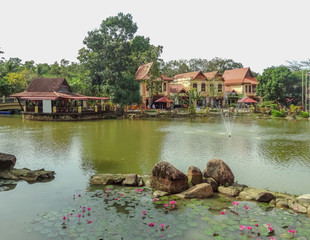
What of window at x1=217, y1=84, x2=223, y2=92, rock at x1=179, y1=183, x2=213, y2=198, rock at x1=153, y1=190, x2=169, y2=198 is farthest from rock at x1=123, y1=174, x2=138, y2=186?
window at x1=217, y1=84, x2=223, y2=92

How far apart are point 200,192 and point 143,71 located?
36.5 m

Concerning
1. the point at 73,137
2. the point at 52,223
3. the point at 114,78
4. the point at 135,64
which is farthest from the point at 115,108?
the point at 52,223

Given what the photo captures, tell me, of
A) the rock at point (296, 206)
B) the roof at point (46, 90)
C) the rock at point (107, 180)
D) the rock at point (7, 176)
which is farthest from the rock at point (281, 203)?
the roof at point (46, 90)

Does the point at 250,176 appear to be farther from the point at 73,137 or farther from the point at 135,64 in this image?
the point at 135,64

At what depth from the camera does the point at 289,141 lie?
59.9 ft

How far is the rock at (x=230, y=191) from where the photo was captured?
8.17 metres

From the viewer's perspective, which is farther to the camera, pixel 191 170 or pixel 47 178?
pixel 47 178

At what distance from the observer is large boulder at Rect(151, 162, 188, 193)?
832cm

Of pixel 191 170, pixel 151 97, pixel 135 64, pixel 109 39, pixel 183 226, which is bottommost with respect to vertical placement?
pixel 183 226

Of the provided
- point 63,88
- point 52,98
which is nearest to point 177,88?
point 63,88

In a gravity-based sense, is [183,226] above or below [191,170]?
below

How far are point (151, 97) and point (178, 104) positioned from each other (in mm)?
5469

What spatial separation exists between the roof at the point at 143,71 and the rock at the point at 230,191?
33413 millimetres

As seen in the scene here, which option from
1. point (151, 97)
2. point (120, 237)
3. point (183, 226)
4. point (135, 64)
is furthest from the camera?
point (151, 97)
